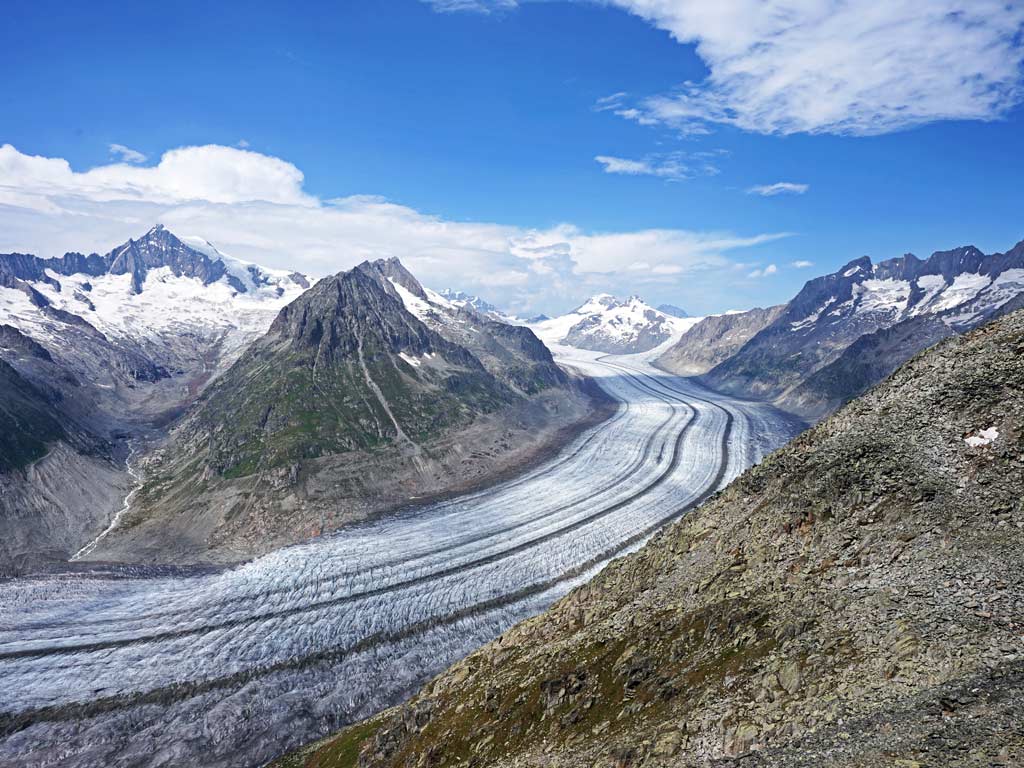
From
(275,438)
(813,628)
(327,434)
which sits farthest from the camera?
(327,434)

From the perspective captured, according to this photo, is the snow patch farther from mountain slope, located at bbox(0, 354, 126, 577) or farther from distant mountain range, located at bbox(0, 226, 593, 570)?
mountain slope, located at bbox(0, 354, 126, 577)

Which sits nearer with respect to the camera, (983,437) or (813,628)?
(813,628)

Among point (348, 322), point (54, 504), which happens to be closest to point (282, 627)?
point (54, 504)

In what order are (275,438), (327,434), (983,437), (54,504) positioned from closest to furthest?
(983,437) → (54,504) → (275,438) → (327,434)

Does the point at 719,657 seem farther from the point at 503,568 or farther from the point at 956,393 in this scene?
the point at 503,568

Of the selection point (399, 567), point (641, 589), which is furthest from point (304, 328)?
point (641, 589)

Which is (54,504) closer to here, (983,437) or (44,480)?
(44,480)

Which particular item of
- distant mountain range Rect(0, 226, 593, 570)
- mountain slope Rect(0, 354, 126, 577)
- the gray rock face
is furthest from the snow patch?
mountain slope Rect(0, 354, 126, 577)
